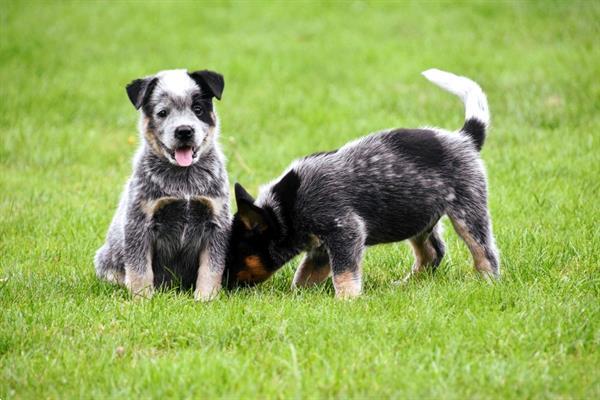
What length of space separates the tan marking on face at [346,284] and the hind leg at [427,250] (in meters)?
0.89

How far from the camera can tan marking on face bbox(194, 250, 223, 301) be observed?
646 cm

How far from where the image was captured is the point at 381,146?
679 centimetres

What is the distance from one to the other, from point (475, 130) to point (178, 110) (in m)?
2.21

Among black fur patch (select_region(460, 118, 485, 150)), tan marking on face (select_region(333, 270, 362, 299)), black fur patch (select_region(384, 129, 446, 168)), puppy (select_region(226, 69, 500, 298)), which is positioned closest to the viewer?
tan marking on face (select_region(333, 270, 362, 299))

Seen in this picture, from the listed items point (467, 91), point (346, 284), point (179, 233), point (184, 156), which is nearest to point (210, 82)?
point (184, 156)

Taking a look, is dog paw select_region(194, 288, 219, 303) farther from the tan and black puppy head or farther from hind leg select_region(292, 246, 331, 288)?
hind leg select_region(292, 246, 331, 288)

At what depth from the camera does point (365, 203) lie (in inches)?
260

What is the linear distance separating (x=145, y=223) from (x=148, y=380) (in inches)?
73.0

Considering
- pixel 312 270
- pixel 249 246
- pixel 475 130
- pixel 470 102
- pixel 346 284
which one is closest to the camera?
pixel 346 284

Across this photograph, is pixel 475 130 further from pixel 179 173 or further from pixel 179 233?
pixel 179 233

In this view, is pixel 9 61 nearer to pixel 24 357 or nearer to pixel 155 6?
pixel 155 6

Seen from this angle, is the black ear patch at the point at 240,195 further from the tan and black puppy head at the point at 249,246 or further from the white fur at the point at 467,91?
the white fur at the point at 467,91

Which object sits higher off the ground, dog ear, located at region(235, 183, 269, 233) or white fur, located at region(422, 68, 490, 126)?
white fur, located at region(422, 68, 490, 126)

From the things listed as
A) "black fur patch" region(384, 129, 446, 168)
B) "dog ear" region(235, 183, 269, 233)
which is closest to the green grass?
"dog ear" region(235, 183, 269, 233)
